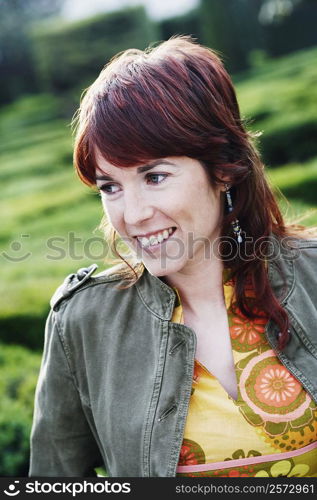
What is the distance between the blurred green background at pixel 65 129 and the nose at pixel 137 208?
0.69m

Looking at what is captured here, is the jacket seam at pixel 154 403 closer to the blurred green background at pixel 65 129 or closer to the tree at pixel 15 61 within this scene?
the blurred green background at pixel 65 129

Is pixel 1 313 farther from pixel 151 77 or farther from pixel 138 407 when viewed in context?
pixel 151 77

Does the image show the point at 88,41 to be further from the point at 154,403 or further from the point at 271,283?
the point at 154,403

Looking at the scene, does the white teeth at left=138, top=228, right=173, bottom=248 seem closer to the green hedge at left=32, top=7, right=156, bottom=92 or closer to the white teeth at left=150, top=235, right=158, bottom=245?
the white teeth at left=150, top=235, right=158, bottom=245

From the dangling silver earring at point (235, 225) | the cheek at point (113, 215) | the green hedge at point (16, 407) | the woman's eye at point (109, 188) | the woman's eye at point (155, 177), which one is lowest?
the green hedge at point (16, 407)

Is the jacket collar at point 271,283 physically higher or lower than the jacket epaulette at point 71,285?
lower

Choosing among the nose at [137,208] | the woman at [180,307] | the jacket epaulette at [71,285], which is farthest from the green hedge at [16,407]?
the nose at [137,208]

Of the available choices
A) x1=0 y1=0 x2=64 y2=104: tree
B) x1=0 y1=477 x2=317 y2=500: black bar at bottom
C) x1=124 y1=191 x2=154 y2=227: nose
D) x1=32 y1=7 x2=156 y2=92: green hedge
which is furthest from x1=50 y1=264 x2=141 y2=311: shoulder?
x1=0 y1=0 x2=64 y2=104: tree

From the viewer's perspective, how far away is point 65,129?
13773mm

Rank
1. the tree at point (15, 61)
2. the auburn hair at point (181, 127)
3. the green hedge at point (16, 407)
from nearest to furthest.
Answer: the auburn hair at point (181, 127)
the green hedge at point (16, 407)
the tree at point (15, 61)

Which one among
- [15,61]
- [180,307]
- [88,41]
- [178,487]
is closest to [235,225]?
[180,307]

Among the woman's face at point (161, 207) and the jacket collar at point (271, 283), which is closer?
the woman's face at point (161, 207)

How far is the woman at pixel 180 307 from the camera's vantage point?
203cm

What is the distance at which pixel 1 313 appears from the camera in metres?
4.61
